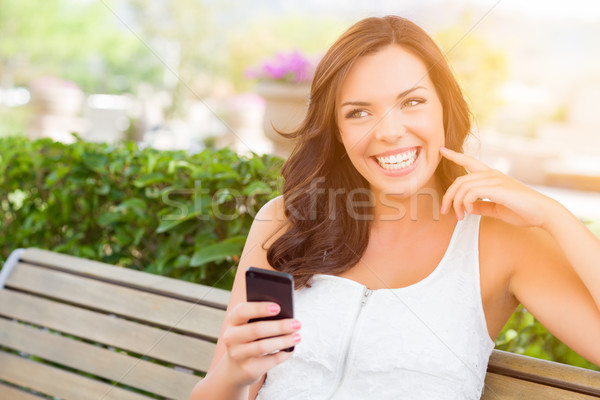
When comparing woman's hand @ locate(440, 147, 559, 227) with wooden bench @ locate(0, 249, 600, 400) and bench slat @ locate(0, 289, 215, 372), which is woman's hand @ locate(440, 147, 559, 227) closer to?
wooden bench @ locate(0, 249, 600, 400)

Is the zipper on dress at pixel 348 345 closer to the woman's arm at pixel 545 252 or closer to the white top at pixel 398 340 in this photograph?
the white top at pixel 398 340

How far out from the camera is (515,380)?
157 cm

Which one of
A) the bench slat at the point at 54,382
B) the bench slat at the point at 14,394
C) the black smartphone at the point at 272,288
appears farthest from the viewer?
the bench slat at the point at 14,394

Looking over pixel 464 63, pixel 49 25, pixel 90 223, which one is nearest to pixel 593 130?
pixel 464 63

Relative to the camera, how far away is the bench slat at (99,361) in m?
1.97

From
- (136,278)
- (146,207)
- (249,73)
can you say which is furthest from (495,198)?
(249,73)

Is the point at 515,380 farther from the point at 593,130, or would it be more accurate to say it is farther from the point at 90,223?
the point at 593,130

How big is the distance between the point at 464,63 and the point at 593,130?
7577 mm

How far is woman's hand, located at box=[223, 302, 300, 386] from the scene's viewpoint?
49.5 inches

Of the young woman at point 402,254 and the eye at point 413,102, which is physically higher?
the eye at point 413,102

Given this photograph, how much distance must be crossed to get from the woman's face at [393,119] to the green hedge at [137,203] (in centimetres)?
66

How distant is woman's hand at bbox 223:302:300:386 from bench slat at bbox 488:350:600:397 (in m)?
0.65

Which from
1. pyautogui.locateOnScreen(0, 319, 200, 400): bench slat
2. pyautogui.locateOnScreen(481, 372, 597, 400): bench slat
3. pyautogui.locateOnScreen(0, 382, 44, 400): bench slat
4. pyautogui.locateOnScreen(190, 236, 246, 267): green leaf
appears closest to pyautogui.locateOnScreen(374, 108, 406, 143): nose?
pyautogui.locateOnScreen(481, 372, 597, 400): bench slat

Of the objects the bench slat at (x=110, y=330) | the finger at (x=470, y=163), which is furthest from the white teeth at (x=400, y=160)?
the bench slat at (x=110, y=330)
